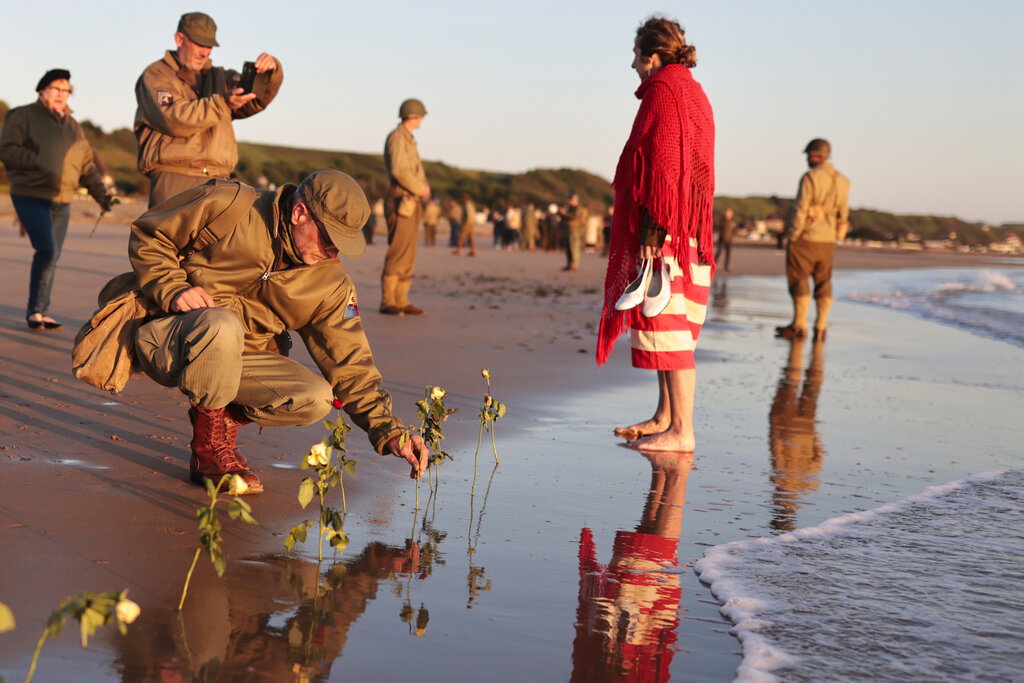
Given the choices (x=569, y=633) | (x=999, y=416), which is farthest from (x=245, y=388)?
(x=999, y=416)

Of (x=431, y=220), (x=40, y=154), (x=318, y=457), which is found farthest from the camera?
(x=431, y=220)

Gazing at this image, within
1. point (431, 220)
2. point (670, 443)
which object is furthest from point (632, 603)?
point (431, 220)

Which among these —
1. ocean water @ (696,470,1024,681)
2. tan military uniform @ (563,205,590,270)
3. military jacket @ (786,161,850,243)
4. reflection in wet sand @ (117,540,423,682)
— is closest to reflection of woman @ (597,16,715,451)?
ocean water @ (696,470,1024,681)

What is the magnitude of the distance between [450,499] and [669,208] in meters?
1.97

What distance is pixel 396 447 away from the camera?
365 centimetres

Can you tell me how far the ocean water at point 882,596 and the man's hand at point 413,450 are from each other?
99cm

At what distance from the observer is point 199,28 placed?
6004 millimetres

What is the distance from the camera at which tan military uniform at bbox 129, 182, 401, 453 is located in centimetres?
368

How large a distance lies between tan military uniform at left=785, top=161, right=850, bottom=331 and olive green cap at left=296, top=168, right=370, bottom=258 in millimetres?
8578

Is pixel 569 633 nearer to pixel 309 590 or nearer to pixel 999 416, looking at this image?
pixel 309 590

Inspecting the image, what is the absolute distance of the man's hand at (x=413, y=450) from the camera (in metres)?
3.58

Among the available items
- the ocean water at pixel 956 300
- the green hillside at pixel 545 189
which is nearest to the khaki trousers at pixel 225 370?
the ocean water at pixel 956 300

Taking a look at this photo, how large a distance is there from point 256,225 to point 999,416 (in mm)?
5462

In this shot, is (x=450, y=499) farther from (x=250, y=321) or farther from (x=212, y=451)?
(x=250, y=321)
